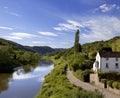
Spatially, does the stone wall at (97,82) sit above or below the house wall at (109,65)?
below

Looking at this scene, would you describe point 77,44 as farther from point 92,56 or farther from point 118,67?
point 118,67

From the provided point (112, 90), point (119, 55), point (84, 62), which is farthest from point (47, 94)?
point (84, 62)

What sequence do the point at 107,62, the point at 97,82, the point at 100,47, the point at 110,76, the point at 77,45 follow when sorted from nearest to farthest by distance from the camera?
the point at 97,82 → the point at 110,76 → the point at 107,62 → the point at 77,45 → the point at 100,47

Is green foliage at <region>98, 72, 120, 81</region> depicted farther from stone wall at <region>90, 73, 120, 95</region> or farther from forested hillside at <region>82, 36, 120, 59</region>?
forested hillside at <region>82, 36, 120, 59</region>

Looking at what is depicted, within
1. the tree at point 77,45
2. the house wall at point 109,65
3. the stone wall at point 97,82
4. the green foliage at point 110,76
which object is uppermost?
the tree at point 77,45

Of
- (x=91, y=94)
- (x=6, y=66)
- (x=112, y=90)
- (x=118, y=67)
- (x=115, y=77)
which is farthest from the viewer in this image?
(x=6, y=66)

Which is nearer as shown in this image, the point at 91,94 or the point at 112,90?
the point at 91,94

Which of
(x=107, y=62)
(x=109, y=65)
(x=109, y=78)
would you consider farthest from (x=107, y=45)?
(x=109, y=78)

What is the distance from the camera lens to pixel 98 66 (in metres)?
54.1

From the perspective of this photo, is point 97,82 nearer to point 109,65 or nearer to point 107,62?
point 107,62

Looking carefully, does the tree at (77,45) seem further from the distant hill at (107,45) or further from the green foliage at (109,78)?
the green foliage at (109,78)

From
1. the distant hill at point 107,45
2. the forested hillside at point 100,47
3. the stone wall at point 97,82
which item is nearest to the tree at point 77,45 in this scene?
the forested hillside at point 100,47

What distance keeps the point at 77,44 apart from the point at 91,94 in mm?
75351

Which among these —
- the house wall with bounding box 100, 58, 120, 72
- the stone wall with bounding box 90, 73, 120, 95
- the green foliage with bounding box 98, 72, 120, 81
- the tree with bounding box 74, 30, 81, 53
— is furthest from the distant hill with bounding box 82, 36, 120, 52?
the stone wall with bounding box 90, 73, 120, 95
